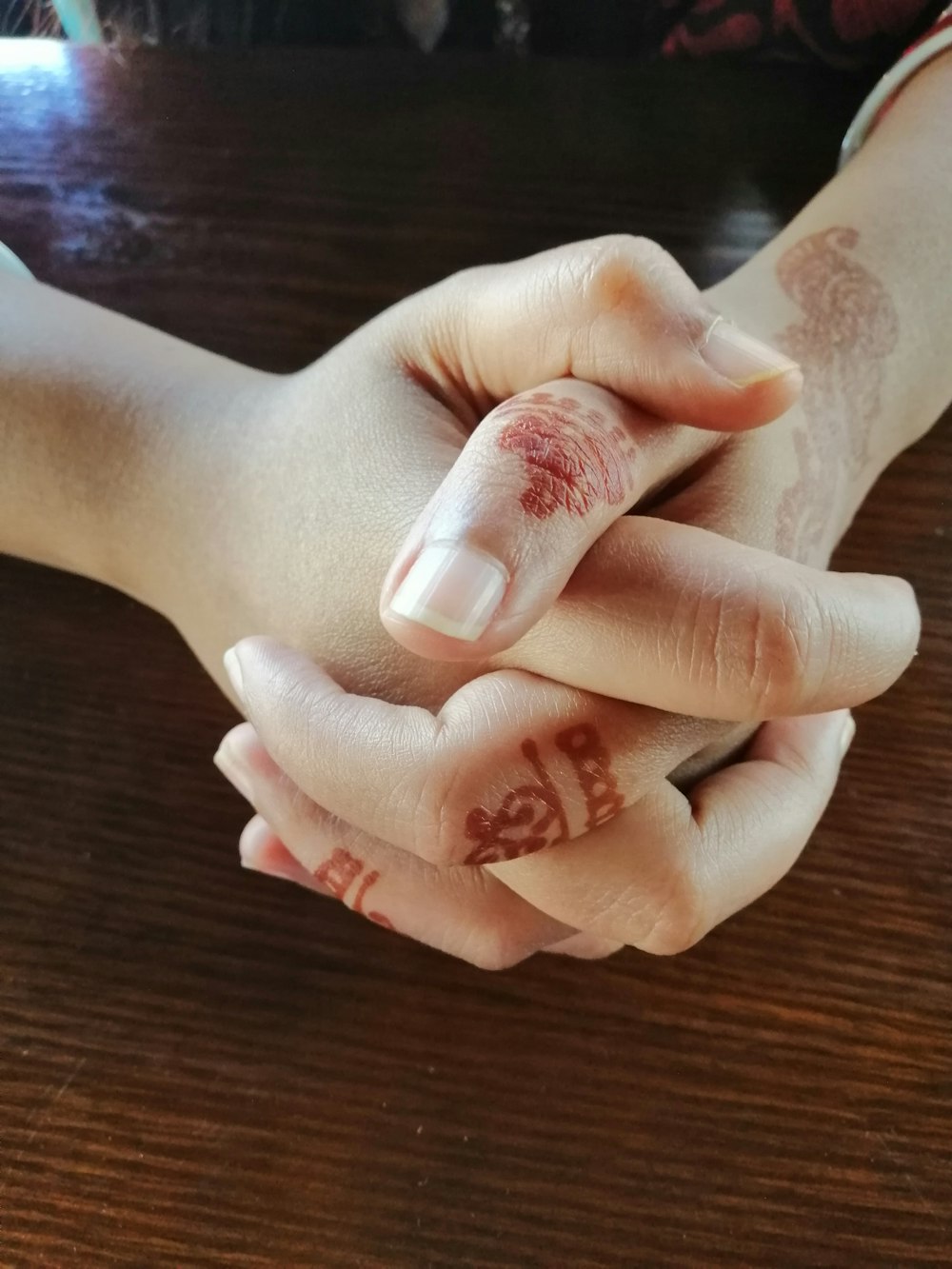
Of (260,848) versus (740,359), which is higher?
(740,359)

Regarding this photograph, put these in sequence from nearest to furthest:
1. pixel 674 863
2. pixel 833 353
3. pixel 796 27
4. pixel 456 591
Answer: pixel 456 591 < pixel 674 863 < pixel 833 353 < pixel 796 27

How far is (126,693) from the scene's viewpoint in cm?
66

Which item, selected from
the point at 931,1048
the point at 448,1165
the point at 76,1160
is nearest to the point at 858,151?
the point at 931,1048

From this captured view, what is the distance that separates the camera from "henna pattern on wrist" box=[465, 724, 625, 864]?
0.45m

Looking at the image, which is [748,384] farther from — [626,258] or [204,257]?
[204,257]

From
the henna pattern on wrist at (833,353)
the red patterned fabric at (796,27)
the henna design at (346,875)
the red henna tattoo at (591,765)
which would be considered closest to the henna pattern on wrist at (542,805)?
the red henna tattoo at (591,765)

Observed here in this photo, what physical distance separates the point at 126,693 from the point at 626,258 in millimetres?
461

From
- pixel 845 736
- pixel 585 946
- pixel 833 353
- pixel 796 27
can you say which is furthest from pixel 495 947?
pixel 796 27

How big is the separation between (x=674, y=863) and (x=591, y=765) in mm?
84

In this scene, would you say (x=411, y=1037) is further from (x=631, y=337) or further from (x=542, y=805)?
(x=631, y=337)

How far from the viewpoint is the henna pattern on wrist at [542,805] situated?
1.49 ft

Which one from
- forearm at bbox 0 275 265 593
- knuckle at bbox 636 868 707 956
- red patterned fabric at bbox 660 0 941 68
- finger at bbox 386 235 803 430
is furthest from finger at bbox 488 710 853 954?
red patterned fabric at bbox 660 0 941 68

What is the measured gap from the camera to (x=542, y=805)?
1.49 ft

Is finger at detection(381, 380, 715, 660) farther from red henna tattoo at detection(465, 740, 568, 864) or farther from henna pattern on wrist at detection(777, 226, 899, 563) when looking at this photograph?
henna pattern on wrist at detection(777, 226, 899, 563)
